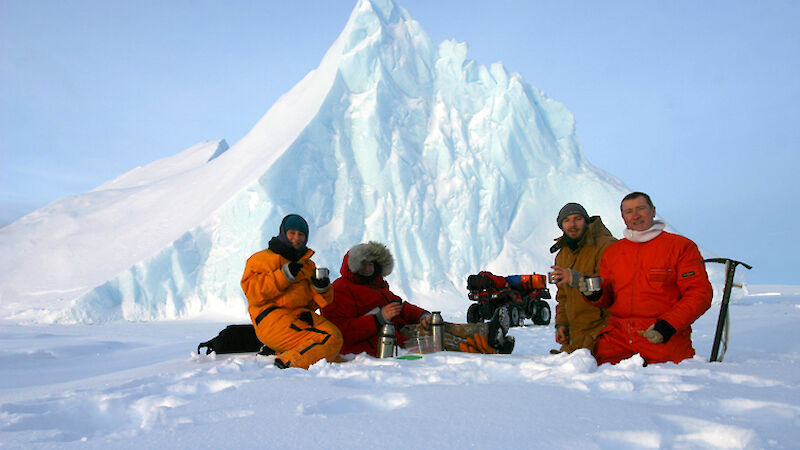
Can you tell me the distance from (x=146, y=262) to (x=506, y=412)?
12052 mm

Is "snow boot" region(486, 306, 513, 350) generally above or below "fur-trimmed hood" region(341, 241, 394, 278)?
below

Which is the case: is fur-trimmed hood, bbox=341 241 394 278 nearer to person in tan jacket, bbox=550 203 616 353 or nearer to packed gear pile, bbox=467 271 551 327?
person in tan jacket, bbox=550 203 616 353

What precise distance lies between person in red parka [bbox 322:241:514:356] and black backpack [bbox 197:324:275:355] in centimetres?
66

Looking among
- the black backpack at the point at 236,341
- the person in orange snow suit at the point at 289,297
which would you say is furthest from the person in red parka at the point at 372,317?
the black backpack at the point at 236,341

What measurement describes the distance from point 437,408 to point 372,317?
6.22 ft

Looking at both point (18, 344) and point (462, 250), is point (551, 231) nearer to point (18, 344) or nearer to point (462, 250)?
point (462, 250)

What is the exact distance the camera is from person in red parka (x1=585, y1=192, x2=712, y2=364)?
2639 mm

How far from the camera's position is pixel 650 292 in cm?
280

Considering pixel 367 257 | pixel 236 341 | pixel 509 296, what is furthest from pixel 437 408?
pixel 509 296

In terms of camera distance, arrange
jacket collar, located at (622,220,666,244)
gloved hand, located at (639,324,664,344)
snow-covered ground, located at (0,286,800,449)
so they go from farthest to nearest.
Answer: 1. jacket collar, located at (622,220,666,244)
2. gloved hand, located at (639,324,664,344)
3. snow-covered ground, located at (0,286,800,449)

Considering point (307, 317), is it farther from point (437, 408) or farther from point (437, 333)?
point (437, 408)

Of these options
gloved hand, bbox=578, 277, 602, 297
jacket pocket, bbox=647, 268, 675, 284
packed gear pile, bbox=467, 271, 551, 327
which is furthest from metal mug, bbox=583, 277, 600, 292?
packed gear pile, bbox=467, 271, 551, 327

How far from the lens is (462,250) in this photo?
15156 mm

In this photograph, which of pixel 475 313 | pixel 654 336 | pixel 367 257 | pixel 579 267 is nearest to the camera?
pixel 654 336
